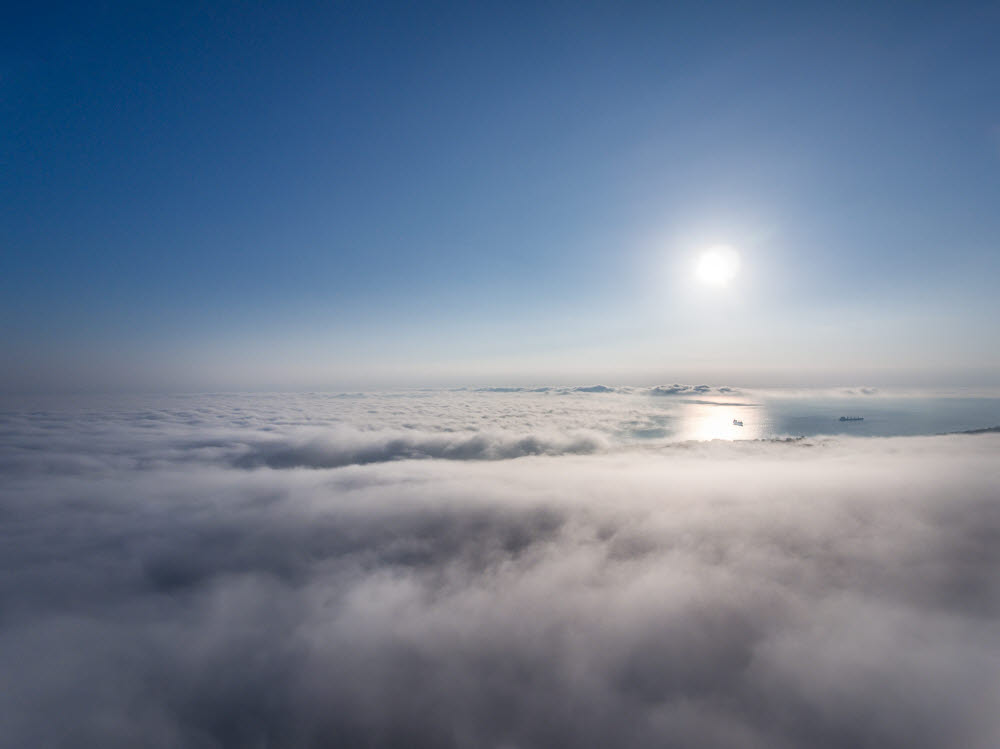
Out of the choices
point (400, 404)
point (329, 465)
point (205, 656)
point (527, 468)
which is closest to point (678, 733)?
point (205, 656)

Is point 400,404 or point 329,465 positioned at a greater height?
point 400,404

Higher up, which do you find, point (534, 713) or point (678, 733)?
point (678, 733)

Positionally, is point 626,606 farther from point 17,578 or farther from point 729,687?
point 17,578

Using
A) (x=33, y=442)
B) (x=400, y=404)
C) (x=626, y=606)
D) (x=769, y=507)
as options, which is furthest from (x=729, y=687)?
(x=400, y=404)

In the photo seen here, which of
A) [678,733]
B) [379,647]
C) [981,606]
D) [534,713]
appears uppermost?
[981,606]

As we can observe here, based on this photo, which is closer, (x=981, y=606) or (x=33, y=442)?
(x=981, y=606)

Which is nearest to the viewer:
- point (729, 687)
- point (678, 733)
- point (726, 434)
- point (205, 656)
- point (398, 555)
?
point (678, 733)

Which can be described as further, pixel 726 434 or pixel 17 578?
pixel 726 434

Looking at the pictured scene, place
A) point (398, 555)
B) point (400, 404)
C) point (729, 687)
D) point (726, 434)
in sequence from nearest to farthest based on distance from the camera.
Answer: point (729, 687) < point (398, 555) < point (726, 434) < point (400, 404)

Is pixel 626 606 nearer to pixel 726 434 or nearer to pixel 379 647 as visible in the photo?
pixel 379 647

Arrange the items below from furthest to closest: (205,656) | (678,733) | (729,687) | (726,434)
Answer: (726,434)
(205,656)
(729,687)
(678,733)
